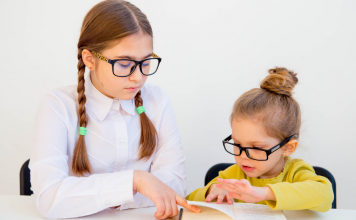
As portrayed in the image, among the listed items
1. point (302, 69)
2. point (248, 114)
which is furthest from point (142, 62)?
point (302, 69)

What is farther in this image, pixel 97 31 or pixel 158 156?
pixel 158 156

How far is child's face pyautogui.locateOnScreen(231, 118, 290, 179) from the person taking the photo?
4.54ft

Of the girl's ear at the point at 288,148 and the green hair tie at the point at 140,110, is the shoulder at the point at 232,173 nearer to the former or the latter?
the girl's ear at the point at 288,148

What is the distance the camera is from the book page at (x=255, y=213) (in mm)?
1137

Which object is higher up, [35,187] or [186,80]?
[186,80]

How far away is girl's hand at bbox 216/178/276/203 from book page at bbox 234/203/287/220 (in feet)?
0.16

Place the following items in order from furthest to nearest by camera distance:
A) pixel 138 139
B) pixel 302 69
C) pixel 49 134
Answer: pixel 302 69 < pixel 138 139 < pixel 49 134

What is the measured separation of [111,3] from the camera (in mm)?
1411

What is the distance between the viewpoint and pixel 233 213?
116 centimetres

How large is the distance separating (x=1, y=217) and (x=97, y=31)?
0.78m

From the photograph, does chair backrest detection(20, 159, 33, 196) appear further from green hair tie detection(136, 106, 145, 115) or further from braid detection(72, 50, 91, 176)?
green hair tie detection(136, 106, 145, 115)

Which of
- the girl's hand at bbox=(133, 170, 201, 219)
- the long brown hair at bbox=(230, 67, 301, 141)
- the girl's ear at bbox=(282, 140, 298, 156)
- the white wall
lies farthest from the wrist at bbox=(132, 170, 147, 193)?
the white wall

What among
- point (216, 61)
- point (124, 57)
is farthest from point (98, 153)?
point (216, 61)

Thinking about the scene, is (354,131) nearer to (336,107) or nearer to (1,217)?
(336,107)
